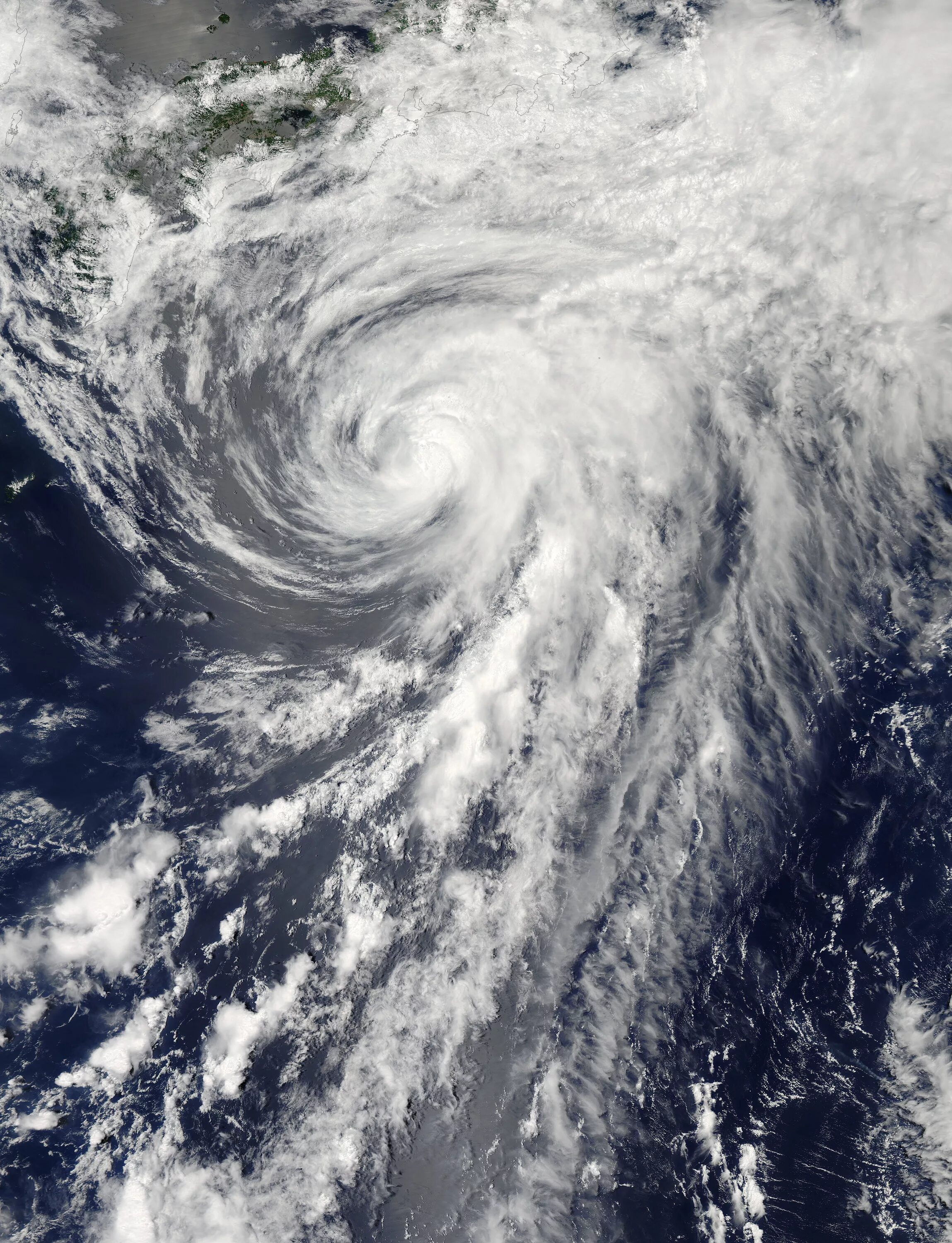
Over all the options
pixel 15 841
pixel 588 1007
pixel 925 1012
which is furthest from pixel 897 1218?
pixel 15 841

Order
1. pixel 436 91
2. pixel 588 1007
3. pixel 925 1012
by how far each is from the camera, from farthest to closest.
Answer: pixel 436 91, pixel 588 1007, pixel 925 1012

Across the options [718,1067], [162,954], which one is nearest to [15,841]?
[162,954]

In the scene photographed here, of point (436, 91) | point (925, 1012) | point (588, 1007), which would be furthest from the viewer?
point (436, 91)

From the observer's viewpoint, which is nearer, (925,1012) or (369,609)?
(925,1012)

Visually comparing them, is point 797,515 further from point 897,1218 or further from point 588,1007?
point 897,1218

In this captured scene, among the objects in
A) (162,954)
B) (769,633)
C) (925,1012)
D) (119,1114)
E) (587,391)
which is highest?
(587,391)

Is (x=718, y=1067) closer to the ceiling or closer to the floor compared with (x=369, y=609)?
closer to the floor

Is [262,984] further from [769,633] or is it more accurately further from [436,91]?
[436,91]
